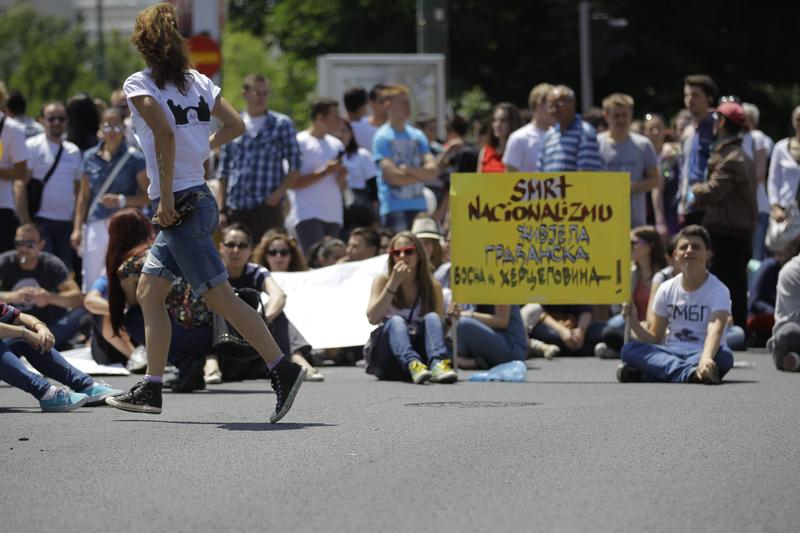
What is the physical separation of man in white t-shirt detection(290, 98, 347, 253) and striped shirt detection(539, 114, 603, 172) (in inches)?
86.5

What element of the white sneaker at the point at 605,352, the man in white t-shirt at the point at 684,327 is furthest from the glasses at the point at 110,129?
the man in white t-shirt at the point at 684,327

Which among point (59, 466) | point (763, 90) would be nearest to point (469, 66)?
point (763, 90)

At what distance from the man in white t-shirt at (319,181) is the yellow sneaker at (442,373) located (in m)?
4.06

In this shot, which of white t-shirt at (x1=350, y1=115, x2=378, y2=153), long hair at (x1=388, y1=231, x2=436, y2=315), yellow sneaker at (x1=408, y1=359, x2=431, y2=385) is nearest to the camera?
yellow sneaker at (x1=408, y1=359, x2=431, y2=385)

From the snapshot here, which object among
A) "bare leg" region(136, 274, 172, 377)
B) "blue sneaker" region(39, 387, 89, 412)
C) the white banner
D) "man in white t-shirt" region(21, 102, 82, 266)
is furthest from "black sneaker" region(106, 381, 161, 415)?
"man in white t-shirt" region(21, 102, 82, 266)

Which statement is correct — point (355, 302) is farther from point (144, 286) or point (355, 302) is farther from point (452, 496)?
point (452, 496)

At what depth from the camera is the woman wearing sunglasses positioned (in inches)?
591

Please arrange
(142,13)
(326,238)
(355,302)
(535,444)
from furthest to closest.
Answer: (326,238), (355,302), (142,13), (535,444)

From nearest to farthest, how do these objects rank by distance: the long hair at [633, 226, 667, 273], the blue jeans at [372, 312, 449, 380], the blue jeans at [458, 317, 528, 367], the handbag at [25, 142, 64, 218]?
the blue jeans at [372, 312, 449, 380]
the blue jeans at [458, 317, 528, 367]
the long hair at [633, 226, 667, 273]
the handbag at [25, 142, 64, 218]

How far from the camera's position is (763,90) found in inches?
1266

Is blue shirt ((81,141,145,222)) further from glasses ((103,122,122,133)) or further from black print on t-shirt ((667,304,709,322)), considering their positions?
black print on t-shirt ((667,304,709,322))

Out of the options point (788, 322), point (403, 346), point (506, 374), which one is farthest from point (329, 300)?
point (788, 322)

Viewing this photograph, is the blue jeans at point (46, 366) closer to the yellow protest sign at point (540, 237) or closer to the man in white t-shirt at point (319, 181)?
the yellow protest sign at point (540, 237)

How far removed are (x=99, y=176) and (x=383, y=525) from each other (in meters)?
9.59
